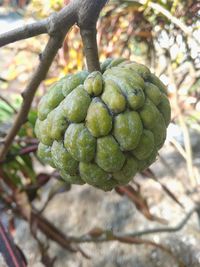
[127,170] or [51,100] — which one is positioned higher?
[51,100]

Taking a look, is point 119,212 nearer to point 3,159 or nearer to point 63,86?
point 3,159

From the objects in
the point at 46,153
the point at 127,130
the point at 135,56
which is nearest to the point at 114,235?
the point at 46,153

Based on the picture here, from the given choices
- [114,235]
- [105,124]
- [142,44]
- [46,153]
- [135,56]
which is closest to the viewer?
[105,124]

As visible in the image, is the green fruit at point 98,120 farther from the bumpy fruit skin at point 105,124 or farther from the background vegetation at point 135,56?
the background vegetation at point 135,56

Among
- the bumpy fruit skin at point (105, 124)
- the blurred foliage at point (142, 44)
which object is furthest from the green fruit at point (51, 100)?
the blurred foliage at point (142, 44)

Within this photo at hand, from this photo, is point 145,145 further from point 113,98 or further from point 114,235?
point 114,235

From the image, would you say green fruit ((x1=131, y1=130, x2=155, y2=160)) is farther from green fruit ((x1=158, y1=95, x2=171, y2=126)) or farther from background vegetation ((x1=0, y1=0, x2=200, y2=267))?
background vegetation ((x1=0, y1=0, x2=200, y2=267))

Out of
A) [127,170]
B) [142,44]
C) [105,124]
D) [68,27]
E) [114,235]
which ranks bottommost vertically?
[114,235]

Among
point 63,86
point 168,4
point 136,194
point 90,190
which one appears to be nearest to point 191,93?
point 168,4
